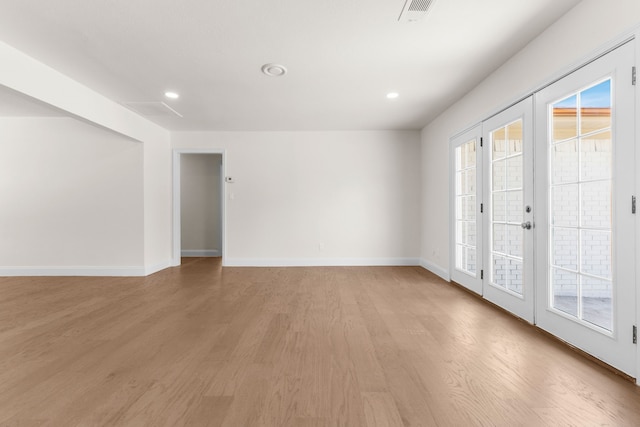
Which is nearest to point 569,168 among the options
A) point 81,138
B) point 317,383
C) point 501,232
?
point 501,232

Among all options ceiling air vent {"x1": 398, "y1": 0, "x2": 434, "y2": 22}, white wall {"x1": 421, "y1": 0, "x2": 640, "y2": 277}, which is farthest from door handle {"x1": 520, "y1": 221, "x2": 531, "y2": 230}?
ceiling air vent {"x1": 398, "y1": 0, "x2": 434, "y2": 22}

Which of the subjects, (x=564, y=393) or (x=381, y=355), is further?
(x=381, y=355)

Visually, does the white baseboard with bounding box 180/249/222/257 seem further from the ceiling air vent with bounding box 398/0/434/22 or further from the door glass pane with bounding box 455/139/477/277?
the ceiling air vent with bounding box 398/0/434/22

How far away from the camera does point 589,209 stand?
6.98 ft

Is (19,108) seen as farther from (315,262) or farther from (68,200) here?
(315,262)

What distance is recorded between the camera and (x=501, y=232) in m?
3.14

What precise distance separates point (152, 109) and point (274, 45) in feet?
8.60

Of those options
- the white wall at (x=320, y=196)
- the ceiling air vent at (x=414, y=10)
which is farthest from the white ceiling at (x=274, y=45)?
the white wall at (x=320, y=196)

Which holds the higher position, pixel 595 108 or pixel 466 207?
pixel 595 108

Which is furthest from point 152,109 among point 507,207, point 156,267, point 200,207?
point 507,207

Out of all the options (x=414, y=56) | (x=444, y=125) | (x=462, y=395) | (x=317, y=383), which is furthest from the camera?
(x=444, y=125)

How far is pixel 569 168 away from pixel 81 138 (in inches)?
248

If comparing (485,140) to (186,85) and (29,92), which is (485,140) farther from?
(29,92)

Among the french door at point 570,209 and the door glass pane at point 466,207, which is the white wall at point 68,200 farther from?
the french door at point 570,209
